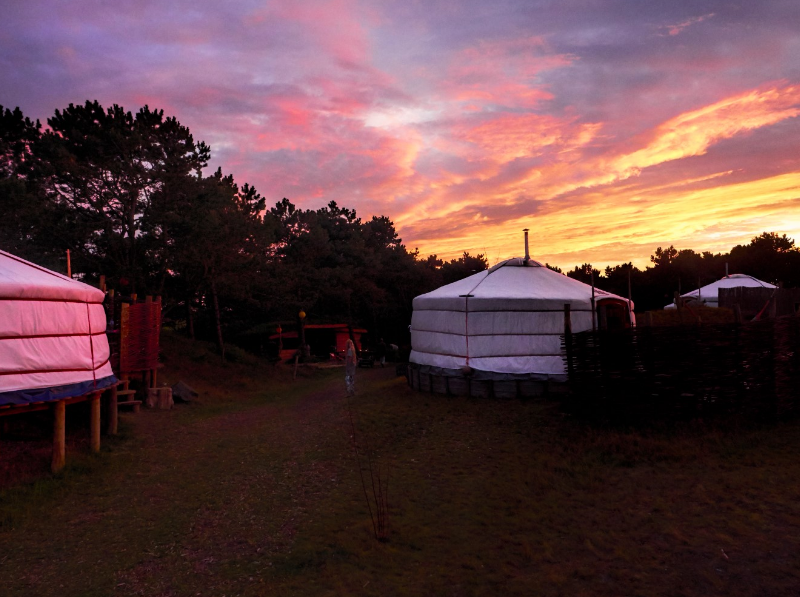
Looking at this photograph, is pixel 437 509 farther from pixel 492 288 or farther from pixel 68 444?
pixel 492 288

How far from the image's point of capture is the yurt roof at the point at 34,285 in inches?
285

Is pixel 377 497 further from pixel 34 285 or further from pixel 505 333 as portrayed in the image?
pixel 505 333

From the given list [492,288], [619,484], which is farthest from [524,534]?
[492,288]

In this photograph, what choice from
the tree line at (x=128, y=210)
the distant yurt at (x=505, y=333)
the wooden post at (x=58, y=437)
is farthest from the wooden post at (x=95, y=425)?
the tree line at (x=128, y=210)

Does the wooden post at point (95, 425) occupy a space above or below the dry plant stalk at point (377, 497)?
above

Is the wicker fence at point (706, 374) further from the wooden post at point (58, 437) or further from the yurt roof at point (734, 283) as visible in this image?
the yurt roof at point (734, 283)

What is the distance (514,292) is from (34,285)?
1073cm

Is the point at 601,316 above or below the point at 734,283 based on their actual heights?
below

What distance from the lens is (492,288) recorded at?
15.0 meters

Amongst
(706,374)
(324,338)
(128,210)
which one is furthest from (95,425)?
(324,338)

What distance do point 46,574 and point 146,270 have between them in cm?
1781

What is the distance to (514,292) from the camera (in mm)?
14484

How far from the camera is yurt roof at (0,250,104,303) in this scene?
7250 mm

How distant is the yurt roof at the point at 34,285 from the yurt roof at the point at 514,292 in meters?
8.82
